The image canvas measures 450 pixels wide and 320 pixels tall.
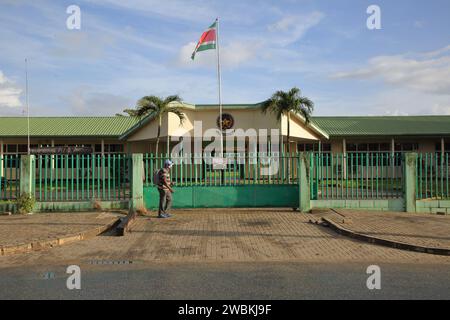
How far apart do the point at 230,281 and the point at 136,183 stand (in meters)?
7.12

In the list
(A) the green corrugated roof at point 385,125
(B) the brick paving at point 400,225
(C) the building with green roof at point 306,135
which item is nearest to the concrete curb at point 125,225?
(B) the brick paving at point 400,225

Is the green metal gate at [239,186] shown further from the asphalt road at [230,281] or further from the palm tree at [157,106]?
the palm tree at [157,106]

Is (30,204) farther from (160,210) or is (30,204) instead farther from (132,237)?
(132,237)

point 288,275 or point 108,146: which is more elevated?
point 108,146

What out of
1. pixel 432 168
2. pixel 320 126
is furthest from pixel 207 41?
pixel 320 126

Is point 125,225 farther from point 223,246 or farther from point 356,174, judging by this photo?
point 356,174

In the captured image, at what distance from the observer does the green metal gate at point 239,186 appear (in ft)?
41.1

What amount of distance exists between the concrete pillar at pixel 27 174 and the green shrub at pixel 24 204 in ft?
0.52

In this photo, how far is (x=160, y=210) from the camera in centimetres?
1140

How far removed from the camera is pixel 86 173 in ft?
42.3

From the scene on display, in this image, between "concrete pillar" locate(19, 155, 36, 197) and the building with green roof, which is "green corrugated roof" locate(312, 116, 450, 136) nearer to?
the building with green roof

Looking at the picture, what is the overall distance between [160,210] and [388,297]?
7.44 meters
